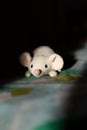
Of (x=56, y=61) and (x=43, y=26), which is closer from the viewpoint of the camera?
(x=56, y=61)

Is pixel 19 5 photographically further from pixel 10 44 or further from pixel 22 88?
pixel 22 88

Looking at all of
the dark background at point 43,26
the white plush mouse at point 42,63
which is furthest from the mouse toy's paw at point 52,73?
the dark background at point 43,26

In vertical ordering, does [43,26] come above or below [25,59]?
above

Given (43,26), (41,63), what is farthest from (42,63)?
(43,26)

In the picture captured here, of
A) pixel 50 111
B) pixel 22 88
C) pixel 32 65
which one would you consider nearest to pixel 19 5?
pixel 32 65

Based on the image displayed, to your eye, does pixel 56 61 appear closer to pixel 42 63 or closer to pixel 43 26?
pixel 42 63

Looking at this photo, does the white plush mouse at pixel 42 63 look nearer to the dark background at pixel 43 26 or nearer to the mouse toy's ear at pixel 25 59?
the mouse toy's ear at pixel 25 59

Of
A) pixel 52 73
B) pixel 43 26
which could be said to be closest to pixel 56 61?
pixel 52 73
